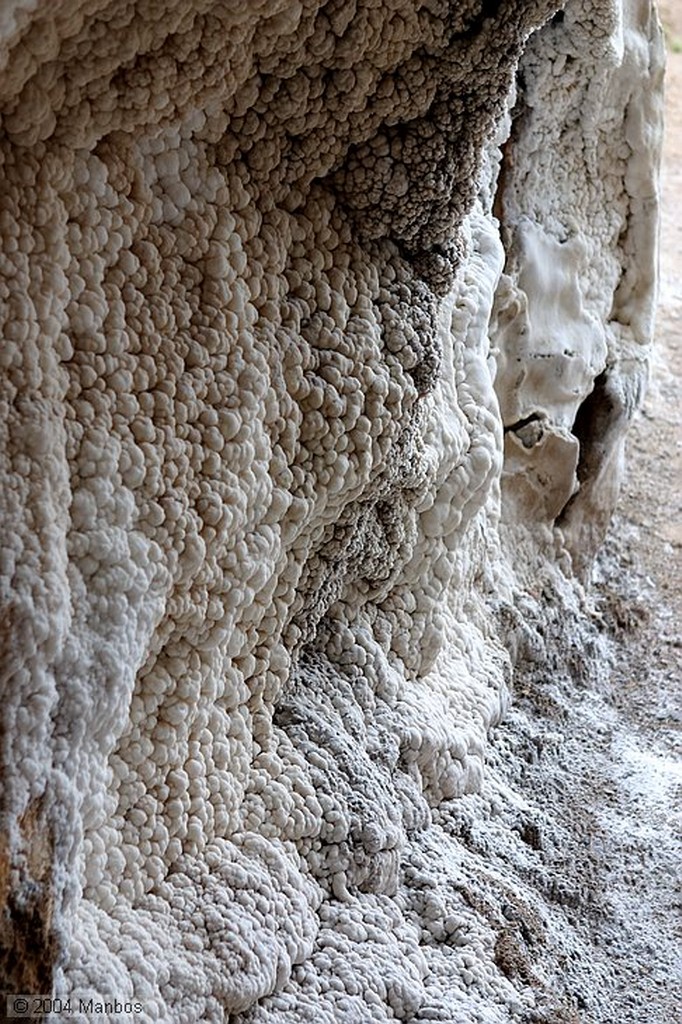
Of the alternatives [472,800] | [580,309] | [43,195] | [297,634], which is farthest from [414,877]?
[580,309]

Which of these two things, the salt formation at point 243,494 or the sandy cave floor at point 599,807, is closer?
the salt formation at point 243,494

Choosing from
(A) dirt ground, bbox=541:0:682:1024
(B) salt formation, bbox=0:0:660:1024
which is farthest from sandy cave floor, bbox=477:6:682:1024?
(B) salt formation, bbox=0:0:660:1024

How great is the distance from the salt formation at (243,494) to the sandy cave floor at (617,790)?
0.44 ft

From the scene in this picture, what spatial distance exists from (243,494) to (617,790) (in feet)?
2.89

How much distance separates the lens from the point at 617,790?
68.9 inches

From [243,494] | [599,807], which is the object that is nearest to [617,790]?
[599,807]

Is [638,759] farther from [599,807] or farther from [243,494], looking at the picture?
[243,494]

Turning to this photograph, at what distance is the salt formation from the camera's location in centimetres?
96

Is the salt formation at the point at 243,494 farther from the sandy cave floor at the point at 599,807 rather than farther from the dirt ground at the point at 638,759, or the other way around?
the dirt ground at the point at 638,759

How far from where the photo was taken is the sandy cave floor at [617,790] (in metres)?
1.48

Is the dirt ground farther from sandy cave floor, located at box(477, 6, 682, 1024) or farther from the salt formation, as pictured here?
the salt formation

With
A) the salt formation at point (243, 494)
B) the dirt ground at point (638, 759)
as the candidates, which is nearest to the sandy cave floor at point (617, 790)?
the dirt ground at point (638, 759)

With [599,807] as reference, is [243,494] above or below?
above

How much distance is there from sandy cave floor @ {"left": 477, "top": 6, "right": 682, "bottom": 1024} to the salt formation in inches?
5.3
